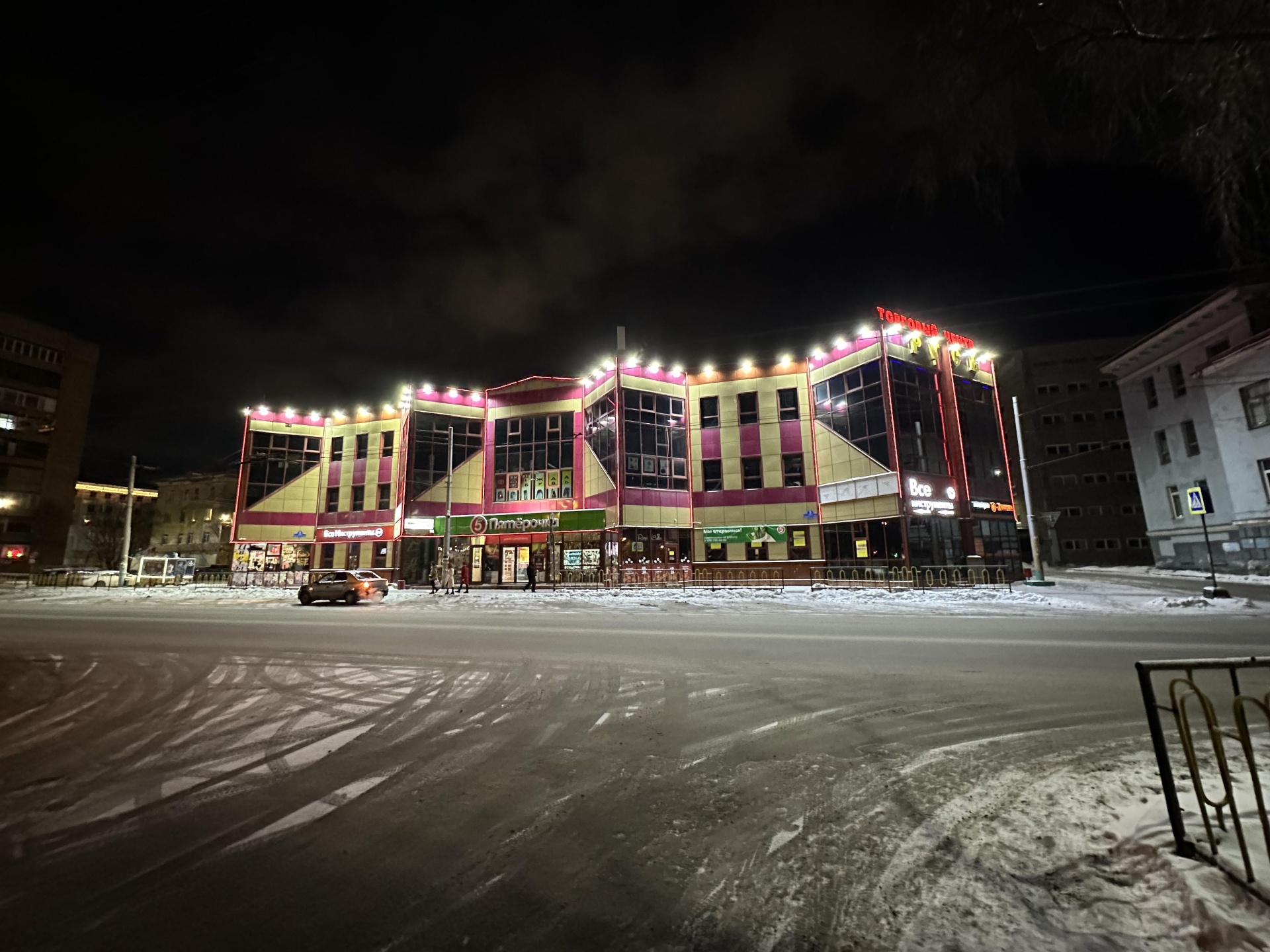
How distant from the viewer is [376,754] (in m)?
4.85

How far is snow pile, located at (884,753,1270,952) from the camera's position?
234 centimetres

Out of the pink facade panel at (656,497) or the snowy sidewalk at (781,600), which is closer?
the snowy sidewalk at (781,600)

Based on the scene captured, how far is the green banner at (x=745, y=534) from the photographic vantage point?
3191cm

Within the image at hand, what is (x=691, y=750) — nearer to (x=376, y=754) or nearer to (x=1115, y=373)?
(x=376, y=754)

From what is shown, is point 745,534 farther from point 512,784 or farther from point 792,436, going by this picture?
point 512,784

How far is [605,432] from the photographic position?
33.2 m

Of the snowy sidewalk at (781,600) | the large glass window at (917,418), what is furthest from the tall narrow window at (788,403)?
the snowy sidewalk at (781,600)

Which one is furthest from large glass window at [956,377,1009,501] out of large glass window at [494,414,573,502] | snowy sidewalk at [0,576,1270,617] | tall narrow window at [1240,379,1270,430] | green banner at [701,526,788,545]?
large glass window at [494,414,573,502]

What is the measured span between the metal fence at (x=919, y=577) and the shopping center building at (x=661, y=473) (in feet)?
3.52

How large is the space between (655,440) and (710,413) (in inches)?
163

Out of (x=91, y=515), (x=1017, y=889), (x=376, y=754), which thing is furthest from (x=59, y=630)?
(x=91, y=515)

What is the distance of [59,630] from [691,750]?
55.2 feet

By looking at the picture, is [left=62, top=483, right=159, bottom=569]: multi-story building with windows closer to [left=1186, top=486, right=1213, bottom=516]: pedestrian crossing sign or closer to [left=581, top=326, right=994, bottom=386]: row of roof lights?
[left=581, top=326, right=994, bottom=386]: row of roof lights

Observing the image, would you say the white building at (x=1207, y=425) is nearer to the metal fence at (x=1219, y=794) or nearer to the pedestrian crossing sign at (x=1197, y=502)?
the pedestrian crossing sign at (x=1197, y=502)
